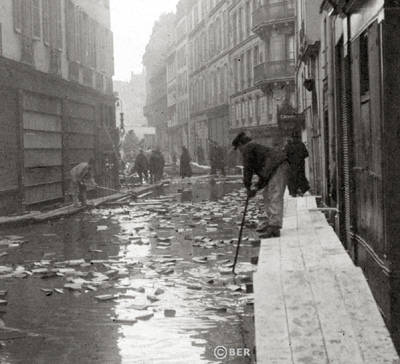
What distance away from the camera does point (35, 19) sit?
21609 mm

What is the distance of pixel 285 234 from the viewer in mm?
9539

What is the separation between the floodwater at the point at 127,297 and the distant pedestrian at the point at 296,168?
472 cm

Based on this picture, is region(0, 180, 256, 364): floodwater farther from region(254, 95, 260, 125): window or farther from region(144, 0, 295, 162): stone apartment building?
region(254, 95, 260, 125): window

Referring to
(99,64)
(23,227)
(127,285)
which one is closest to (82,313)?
(127,285)

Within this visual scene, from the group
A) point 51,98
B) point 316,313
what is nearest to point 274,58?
point 51,98

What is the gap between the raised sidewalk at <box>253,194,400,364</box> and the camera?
16.1 ft

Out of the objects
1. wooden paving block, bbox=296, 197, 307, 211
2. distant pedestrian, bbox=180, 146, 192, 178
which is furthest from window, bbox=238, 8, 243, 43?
wooden paving block, bbox=296, 197, 307, 211

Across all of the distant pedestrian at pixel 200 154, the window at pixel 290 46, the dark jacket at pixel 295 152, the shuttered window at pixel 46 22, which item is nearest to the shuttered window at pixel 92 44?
the shuttered window at pixel 46 22

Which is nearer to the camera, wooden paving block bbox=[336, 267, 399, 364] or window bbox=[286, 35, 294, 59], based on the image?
wooden paving block bbox=[336, 267, 399, 364]

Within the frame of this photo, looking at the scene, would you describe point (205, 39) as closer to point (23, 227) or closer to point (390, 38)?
point (23, 227)

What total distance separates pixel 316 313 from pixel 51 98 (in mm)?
18656

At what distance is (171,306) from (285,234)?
2.33m

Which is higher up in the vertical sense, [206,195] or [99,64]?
[99,64]

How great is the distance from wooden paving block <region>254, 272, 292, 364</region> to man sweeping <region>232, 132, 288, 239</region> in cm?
366
